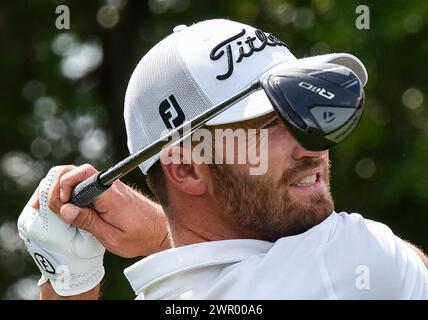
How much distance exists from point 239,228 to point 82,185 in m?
0.49

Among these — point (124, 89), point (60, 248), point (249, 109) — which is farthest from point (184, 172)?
point (124, 89)

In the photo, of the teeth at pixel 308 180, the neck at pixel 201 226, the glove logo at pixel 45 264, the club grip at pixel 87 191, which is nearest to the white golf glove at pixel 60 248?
the glove logo at pixel 45 264

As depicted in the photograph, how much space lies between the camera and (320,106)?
2664 millimetres

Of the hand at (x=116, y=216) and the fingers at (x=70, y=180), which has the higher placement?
the fingers at (x=70, y=180)

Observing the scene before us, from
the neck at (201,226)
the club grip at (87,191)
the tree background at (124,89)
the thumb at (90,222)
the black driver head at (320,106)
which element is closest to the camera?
the black driver head at (320,106)

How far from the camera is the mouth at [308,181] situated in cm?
301

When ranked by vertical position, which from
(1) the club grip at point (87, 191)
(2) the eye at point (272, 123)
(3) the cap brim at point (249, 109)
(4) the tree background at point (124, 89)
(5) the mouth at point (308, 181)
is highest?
(3) the cap brim at point (249, 109)

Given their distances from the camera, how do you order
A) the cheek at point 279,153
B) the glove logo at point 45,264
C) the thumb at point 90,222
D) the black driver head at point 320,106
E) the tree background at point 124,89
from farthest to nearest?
the tree background at point 124,89
the glove logo at point 45,264
the thumb at point 90,222
the cheek at point 279,153
the black driver head at point 320,106

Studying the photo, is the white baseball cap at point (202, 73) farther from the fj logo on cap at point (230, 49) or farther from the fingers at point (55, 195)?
the fingers at point (55, 195)

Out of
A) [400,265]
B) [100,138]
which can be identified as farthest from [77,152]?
[400,265]

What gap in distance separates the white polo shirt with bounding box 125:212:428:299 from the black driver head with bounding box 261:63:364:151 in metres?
0.31

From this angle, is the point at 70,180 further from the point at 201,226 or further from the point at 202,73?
the point at 202,73

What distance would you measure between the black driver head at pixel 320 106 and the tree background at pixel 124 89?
5213 millimetres
